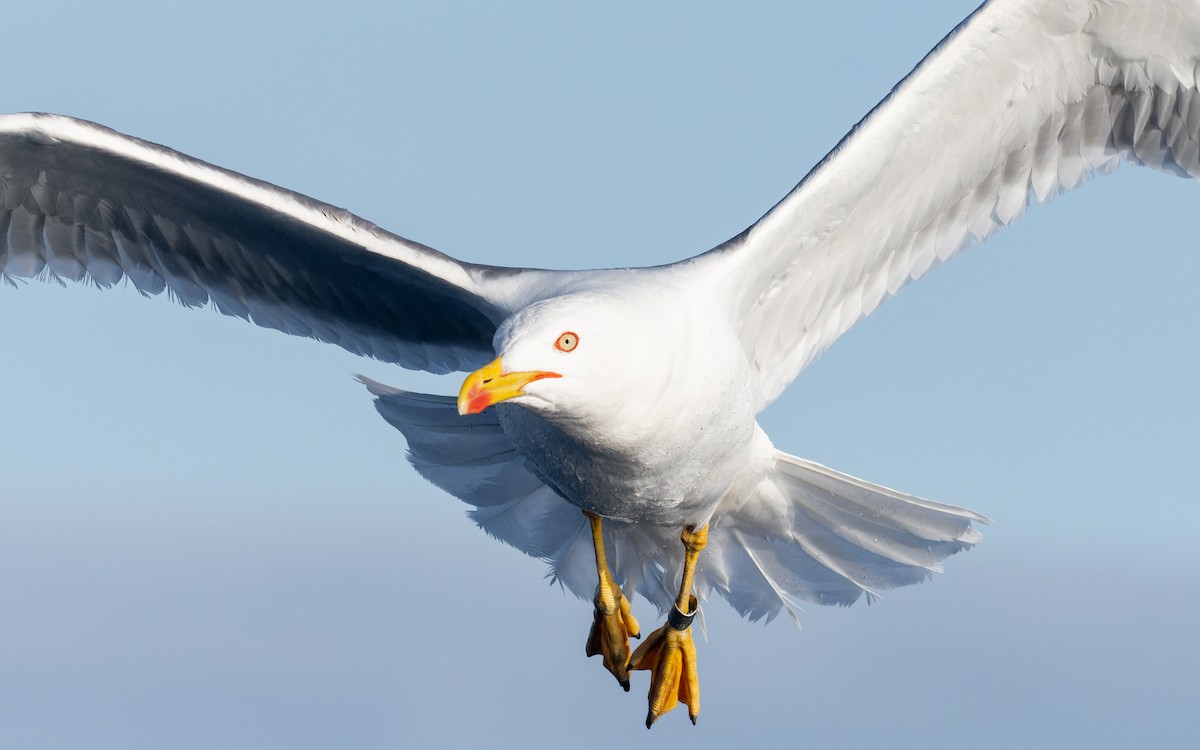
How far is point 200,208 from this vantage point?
7828mm

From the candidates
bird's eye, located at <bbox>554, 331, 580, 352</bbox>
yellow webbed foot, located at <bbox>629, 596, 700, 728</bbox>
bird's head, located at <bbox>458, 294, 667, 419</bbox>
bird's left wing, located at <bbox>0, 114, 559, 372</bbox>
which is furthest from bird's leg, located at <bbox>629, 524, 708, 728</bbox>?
bird's eye, located at <bbox>554, 331, 580, 352</bbox>

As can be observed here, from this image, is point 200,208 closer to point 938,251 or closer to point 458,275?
point 458,275

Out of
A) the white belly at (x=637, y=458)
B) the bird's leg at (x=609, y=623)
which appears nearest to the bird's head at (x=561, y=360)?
the white belly at (x=637, y=458)

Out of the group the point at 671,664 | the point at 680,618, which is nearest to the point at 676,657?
the point at 671,664

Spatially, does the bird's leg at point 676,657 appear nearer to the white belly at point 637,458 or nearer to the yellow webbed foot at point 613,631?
the yellow webbed foot at point 613,631

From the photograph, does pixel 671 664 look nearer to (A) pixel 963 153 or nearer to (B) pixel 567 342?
(A) pixel 963 153

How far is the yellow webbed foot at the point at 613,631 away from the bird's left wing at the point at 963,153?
1.18 m

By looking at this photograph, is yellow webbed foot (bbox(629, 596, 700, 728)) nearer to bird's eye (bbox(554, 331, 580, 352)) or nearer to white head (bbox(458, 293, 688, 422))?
white head (bbox(458, 293, 688, 422))

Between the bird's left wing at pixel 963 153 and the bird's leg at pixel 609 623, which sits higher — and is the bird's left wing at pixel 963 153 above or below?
above

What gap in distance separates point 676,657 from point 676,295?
2.28 m

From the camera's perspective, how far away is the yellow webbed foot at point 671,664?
26.7ft

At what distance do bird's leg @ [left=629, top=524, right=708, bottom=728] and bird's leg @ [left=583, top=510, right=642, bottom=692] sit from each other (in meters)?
0.11

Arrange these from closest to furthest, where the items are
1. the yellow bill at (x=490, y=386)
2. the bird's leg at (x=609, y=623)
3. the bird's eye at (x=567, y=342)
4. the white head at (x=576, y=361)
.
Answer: the yellow bill at (x=490, y=386)
the white head at (x=576, y=361)
the bird's eye at (x=567, y=342)
the bird's leg at (x=609, y=623)

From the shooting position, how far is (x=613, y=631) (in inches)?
320
